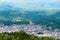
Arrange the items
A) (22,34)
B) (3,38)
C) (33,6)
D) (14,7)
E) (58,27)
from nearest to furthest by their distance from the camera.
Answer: (3,38)
(22,34)
(58,27)
(14,7)
(33,6)

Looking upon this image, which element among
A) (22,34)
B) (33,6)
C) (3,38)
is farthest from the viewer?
(33,6)

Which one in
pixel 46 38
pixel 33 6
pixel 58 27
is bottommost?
pixel 33 6

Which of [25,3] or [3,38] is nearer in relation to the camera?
[3,38]

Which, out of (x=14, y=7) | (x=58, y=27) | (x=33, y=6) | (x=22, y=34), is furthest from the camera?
(x=33, y=6)

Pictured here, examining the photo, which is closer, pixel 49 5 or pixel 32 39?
pixel 32 39

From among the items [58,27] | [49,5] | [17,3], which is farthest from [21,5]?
[58,27]

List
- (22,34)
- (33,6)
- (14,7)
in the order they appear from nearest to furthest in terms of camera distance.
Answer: (22,34) → (14,7) → (33,6)

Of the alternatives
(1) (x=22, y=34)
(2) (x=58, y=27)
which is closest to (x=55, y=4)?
(2) (x=58, y=27)

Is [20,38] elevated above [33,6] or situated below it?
above

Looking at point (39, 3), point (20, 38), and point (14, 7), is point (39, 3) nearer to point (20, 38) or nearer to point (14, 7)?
point (14, 7)

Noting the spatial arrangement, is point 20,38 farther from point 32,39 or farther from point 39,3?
point 39,3
